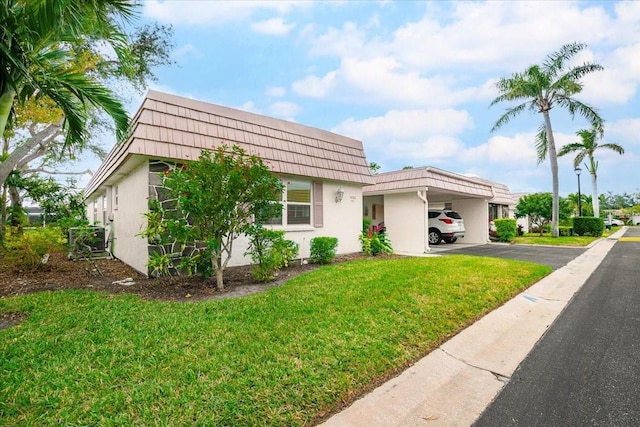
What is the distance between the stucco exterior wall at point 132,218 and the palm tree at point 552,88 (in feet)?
59.5

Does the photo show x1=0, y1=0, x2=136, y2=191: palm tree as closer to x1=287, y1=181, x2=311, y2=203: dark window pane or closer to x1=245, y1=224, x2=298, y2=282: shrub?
x1=245, y1=224, x2=298, y2=282: shrub

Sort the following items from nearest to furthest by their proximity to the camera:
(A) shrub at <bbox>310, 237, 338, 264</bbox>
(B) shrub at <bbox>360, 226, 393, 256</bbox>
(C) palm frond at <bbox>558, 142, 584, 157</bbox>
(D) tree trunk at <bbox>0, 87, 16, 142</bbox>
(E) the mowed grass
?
1. (E) the mowed grass
2. (D) tree trunk at <bbox>0, 87, 16, 142</bbox>
3. (A) shrub at <bbox>310, 237, 338, 264</bbox>
4. (B) shrub at <bbox>360, 226, 393, 256</bbox>
5. (C) palm frond at <bbox>558, 142, 584, 157</bbox>

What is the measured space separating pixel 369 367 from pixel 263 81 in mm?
12434

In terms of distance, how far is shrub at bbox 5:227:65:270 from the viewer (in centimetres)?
679

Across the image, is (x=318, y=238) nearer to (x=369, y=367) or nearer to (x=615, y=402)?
(x=369, y=367)

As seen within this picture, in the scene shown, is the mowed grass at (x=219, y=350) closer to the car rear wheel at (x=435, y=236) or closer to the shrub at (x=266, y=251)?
the shrub at (x=266, y=251)

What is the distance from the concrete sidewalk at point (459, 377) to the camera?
2.23 metres

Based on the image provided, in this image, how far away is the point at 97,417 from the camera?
2.10 meters

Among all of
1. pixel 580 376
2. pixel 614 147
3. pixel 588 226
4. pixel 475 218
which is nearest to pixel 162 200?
pixel 580 376

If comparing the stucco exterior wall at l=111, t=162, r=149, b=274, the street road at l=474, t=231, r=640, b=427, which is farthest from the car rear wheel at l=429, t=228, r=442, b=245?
the stucco exterior wall at l=111, t=162, r=149, b=274

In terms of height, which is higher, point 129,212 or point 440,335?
point 129,212

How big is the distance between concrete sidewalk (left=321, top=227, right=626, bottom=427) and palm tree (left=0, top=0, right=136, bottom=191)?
546cm

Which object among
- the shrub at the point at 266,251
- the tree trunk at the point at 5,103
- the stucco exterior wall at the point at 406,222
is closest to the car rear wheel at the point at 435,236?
the stucco exterior wall at the point at 406,222

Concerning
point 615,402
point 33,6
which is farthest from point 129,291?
point 615,402
